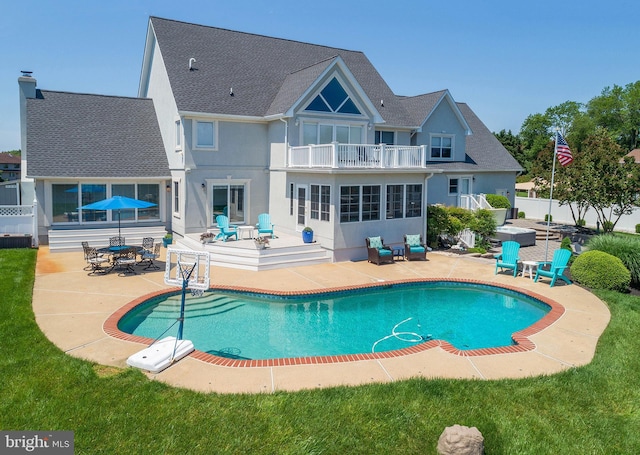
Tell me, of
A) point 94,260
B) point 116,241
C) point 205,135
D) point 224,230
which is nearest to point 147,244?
point 116,241

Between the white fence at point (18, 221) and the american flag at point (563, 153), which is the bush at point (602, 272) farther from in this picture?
the white fence at point (18, 221)

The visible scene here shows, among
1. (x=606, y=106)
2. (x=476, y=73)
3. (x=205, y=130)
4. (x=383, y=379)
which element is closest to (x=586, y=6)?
(x=476, y=73)

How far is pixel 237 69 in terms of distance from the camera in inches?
971

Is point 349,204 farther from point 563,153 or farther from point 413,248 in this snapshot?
point 563,153

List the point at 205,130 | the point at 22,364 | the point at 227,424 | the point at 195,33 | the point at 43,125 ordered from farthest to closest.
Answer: the point at 195,33 → the point at 43,125 → the point at 205,130 → the point at 22,364 → the point at 227,424

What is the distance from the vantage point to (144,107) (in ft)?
86.8

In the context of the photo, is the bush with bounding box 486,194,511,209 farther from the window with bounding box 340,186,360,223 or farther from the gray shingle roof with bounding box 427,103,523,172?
the window with bounding box 340,186,360,223

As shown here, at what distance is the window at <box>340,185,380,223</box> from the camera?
19594 millimetres

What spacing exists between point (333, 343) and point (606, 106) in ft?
268

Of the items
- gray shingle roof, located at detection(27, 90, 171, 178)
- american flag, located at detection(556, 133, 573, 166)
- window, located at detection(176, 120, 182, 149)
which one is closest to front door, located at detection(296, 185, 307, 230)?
window, located at detection(176, 120, 182, 149)

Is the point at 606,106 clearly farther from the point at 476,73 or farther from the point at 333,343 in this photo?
the point at 333,343

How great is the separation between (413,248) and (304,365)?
12428mm

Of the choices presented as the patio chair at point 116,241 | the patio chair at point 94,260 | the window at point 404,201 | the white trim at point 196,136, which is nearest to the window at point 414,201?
the window at point 404,201

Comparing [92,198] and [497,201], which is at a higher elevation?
[497,201]
